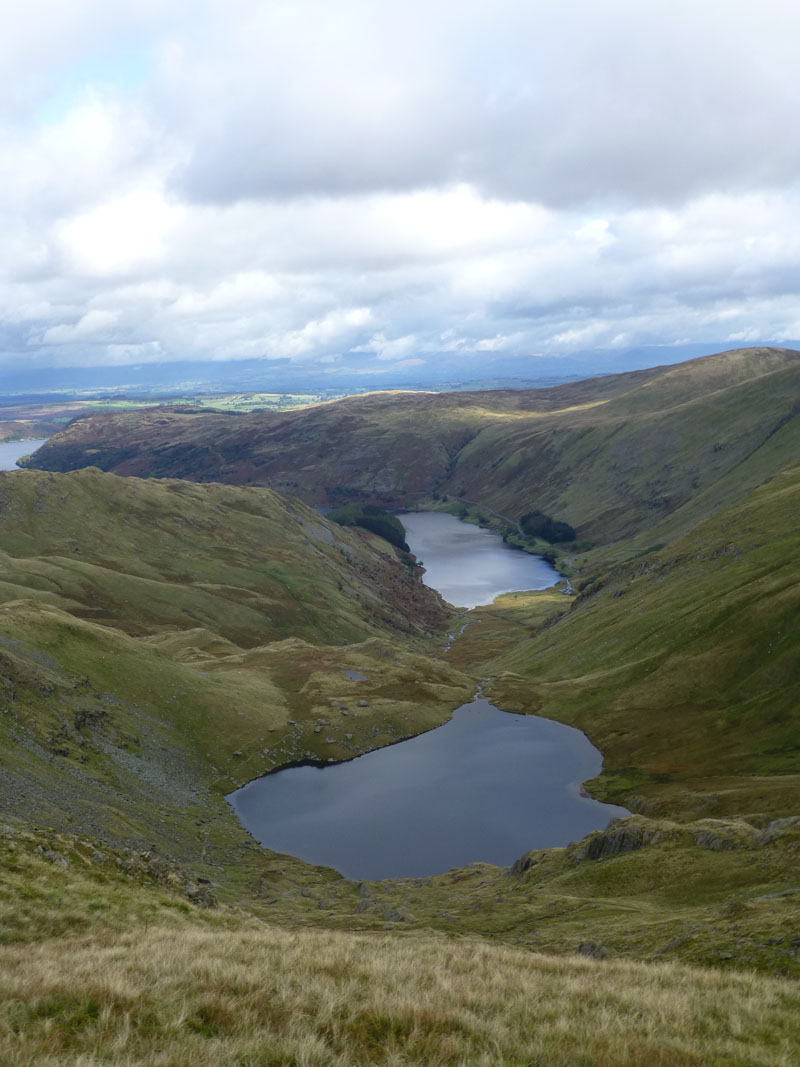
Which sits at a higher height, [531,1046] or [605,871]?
[531,1046]

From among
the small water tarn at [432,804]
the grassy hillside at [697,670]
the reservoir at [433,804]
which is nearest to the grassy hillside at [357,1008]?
the grassy hillside at [697,670]

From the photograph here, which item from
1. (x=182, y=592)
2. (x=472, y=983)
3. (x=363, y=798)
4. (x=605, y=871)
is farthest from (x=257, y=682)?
(x=472, y=983)

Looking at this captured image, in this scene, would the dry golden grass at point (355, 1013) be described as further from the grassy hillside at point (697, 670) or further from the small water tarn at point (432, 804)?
the small water tarn at point (432, 804)

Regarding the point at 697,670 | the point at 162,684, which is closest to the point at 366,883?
the point at 162,684

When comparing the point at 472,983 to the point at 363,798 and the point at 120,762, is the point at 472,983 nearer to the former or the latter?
the point at 120,762

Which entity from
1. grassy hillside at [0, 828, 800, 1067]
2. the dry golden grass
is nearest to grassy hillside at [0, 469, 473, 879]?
grassy hillside at [0, 828, 800, 1067]

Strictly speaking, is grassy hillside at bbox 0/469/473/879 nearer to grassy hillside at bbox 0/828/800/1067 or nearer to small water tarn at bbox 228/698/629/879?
small water tarn at bbox 228/698/629/879
